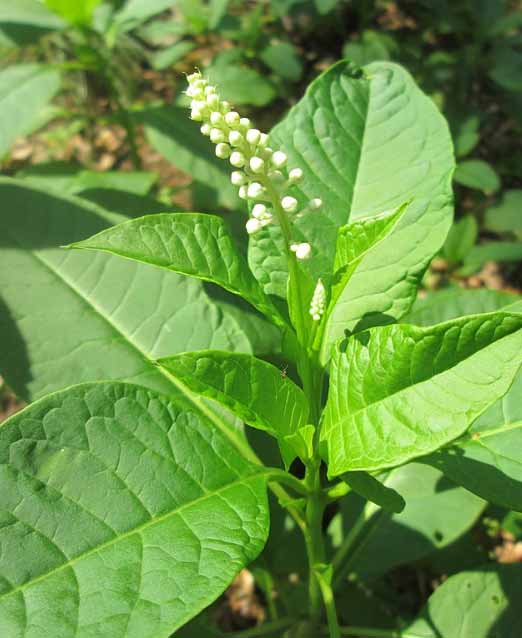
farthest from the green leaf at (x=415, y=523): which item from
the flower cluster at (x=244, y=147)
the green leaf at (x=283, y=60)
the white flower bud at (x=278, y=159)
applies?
the green leaf at (x=283, y=60)

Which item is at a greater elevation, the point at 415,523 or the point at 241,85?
the point at 241,85

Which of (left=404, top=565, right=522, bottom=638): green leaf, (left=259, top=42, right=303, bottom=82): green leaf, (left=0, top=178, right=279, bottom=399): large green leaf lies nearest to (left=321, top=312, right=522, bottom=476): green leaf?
(left=0, top=178, right=279, bottom=399): large green leaf

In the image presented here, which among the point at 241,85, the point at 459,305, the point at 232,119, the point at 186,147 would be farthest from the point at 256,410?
the point at 241,85

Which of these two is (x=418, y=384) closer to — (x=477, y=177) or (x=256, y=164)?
(x=256, y=164)

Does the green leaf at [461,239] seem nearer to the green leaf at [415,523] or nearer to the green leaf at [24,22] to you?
the green leaf at [415,523]

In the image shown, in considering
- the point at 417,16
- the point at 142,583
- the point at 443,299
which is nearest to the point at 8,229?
the point at 142,583

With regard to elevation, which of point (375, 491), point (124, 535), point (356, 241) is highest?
point (356, 241)
